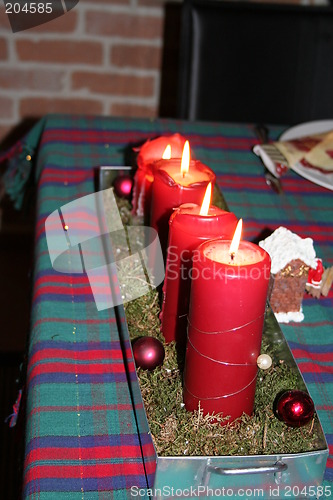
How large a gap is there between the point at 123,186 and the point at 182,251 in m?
0.32

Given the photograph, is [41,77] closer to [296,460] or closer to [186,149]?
[186,149]

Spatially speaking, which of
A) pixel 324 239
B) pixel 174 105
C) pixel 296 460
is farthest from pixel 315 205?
pixel 174 105

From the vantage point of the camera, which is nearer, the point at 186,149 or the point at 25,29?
the point at 186,149

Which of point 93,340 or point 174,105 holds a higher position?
point 93,340

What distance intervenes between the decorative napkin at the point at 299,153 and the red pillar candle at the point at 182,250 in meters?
0.47

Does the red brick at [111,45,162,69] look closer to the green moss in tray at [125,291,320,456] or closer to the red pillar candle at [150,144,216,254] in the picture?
the red pillar candle at [150,144,216,254]

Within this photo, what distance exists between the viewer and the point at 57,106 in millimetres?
2137

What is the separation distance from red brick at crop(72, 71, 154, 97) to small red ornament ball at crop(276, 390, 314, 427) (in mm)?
1696

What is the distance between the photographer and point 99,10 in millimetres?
2010

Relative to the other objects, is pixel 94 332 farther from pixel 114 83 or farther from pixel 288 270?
pixel 114 83

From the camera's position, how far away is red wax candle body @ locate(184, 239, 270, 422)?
53cm

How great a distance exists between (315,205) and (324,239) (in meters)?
0.10

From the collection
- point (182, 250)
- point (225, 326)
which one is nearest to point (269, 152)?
point (182, 250)

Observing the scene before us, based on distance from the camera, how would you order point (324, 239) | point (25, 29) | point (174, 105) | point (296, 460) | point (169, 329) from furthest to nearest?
1. point (174, 105)
2. point (25, 29)
3. point (324, 239)
4. point (169, 329)
5. point (296, 460)
